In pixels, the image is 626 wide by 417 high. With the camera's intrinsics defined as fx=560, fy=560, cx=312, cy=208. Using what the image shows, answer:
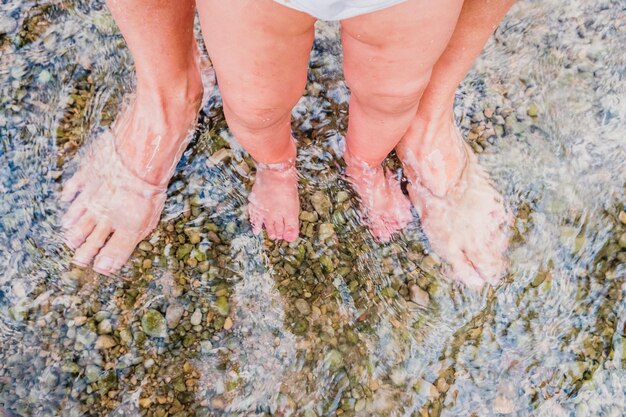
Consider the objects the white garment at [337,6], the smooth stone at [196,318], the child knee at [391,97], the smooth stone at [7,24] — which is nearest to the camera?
the white garment at [337,6]

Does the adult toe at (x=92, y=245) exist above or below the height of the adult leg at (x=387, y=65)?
below

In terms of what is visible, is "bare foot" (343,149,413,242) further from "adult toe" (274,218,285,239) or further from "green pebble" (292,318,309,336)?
"green pebble" (292,318,309,336)

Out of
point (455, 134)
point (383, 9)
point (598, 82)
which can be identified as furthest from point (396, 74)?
point (598, 82)

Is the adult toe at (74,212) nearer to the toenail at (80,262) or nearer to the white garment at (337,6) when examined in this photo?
the toenail at (80,262)

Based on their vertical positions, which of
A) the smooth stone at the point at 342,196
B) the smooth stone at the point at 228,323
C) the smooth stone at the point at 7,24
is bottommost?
the smooth stone at the point at 228,323

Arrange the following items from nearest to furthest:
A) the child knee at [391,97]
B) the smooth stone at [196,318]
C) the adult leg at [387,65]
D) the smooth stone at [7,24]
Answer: the adult leg at [387,65] < the child knee at [391,97] < the smooth stone at [196,318] < the smooth stone at [7,24]

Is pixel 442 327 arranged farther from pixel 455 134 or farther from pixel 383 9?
pixel 383 9

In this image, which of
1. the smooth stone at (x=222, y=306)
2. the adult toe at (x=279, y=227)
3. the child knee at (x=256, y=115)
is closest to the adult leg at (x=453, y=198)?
the adult toe at (x=279, y=227)

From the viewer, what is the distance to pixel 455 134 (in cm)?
219

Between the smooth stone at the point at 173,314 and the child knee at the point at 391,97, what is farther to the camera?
the smooth stone at the point at 173,314

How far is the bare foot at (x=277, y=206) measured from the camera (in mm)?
2129

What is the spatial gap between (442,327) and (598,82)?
1.26 meters

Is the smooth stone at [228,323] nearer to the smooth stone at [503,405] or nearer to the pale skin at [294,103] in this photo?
the pale skin at [294,103]

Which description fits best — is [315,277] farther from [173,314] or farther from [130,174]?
[130,174]
